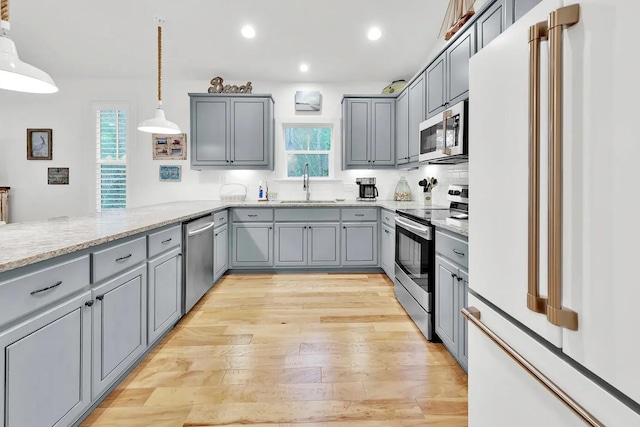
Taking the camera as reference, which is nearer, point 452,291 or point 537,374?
point 537,374

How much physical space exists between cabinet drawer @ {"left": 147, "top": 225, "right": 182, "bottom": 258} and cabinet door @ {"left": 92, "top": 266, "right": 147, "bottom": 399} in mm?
153

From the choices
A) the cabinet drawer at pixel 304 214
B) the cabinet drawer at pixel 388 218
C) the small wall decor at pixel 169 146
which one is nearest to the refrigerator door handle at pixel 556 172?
the cabinet drawer at pixel 388 218

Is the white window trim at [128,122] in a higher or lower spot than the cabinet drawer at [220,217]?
higher

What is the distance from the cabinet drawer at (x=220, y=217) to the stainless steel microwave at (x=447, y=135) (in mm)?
2255

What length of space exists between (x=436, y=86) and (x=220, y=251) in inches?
113

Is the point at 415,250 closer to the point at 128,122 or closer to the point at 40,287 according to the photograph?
the point at 40,287

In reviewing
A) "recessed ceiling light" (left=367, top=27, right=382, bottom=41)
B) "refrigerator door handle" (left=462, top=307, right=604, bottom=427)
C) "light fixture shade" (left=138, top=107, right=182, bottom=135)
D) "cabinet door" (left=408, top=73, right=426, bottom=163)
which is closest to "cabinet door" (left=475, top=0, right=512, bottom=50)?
"cabinet door" (left=408, top=73, right=426, bottom=163)

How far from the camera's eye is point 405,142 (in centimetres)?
418

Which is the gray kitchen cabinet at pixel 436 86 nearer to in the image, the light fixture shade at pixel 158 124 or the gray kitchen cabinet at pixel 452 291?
the gray kitchen cabinet at pixel 452 291

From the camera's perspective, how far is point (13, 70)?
1505 mm

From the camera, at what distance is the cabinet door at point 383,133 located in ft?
15.1

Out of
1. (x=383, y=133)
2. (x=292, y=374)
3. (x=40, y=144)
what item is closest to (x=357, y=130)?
(x=383, y=133)

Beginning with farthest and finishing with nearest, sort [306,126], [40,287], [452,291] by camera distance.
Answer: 1. [306,126]
2. [452,291]
3. [40,287]

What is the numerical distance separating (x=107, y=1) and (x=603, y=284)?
4.70m
